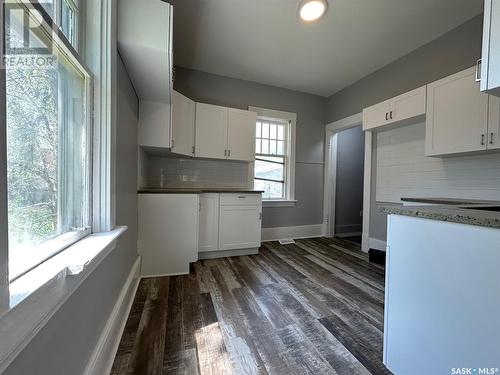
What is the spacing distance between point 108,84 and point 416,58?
3420 millimetres

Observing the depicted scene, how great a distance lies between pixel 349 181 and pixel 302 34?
2.96 m

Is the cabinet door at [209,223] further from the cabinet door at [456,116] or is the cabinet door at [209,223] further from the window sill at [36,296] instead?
the cabinet door at [456,116]

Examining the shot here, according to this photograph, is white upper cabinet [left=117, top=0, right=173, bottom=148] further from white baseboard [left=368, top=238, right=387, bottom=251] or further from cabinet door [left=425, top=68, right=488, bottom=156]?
white baseboard [left=368, top=238, right=387, bottom=251]

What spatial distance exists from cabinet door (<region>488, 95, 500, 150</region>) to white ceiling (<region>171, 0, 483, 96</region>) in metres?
1.03

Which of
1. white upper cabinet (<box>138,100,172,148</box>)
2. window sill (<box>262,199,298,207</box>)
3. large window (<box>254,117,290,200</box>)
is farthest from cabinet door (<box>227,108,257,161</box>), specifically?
white upper cabinet (<box>138,100,172,148</box>)

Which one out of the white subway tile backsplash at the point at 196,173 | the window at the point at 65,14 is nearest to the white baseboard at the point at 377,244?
the white subway tile backsplash at the point at 196,173

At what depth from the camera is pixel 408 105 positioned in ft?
8.39

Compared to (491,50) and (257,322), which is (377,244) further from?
(491,50)

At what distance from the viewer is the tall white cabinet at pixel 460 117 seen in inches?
74.7

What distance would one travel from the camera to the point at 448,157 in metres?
2.42

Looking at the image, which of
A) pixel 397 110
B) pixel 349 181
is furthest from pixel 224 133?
pixel 349 181

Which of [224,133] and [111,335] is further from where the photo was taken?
[224,133]

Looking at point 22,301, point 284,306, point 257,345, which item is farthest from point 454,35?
point 22,301

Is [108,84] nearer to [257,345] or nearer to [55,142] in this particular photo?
[55,142]
